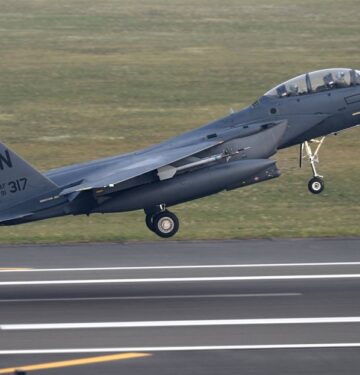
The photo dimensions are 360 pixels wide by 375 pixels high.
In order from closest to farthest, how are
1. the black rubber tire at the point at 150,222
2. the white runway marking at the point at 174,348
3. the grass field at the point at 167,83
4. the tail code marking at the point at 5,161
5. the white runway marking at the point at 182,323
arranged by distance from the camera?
the white runway marking at the point at 174,348 → the white runway marking at the point at 182,323 → the tail code marking at the point at 5,161 → the black rubber tire at the point at 150,222 → the grass field at the point at 167,83

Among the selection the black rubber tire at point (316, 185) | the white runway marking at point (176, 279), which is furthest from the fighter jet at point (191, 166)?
the white runway marking at point (176, 279)

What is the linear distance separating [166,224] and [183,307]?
21.0ft

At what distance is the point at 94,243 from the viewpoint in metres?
25.4

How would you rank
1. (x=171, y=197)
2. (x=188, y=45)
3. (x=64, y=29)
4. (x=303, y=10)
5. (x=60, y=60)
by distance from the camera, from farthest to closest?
(x=303, y=10) < (x=64, y=29) < (x=188, y=45) < (x=60, y=60) < (x=171, y=197)

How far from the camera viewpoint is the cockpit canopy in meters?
26.3

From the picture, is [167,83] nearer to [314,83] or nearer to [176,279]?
[314,83]

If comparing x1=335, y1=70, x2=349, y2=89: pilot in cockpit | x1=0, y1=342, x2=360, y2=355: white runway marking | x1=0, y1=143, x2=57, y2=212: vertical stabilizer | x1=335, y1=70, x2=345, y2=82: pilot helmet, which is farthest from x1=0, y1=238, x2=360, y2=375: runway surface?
x1=335, y1=70, x2=345, y2=82: pilot helmet

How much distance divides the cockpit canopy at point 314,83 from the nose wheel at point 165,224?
3.75 meters

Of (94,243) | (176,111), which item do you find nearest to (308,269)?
(94,243)

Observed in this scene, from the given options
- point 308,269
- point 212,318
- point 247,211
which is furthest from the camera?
point 247,211

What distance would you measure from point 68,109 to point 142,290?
23847 millimetres

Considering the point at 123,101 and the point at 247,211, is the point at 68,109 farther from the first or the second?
the point at 247,211

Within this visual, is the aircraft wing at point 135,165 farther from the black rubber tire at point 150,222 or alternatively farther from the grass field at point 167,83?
the grass field at point 167,83

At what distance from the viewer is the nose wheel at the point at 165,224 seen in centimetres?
2569
